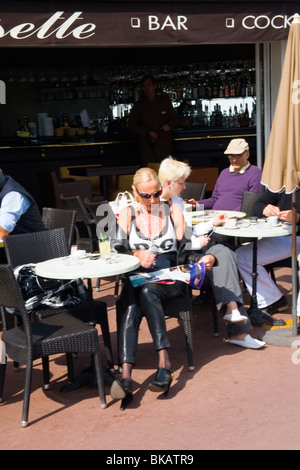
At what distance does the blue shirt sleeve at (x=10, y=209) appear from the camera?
18.0 ft

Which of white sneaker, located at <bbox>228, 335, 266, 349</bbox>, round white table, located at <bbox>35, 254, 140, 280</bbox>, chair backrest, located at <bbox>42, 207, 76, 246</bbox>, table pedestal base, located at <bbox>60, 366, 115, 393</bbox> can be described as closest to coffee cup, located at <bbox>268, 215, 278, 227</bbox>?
white sneaker, located at <bbox>228, 335, 266, 349</bbox>

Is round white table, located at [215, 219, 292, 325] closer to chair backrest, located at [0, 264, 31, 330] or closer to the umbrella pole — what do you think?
the umbrella pole

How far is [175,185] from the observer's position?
19.1 feet

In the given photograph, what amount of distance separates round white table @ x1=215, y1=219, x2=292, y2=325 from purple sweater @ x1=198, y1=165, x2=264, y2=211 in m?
0.94

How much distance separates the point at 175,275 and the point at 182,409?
0.96m

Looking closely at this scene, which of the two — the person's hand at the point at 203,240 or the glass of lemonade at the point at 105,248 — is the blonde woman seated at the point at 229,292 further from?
the glass of lemonade at the point at 105,248

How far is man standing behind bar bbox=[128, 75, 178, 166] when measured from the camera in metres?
12.1

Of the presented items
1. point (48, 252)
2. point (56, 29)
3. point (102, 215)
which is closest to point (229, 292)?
point (48, 252)

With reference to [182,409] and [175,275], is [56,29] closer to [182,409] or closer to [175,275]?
[175,275]

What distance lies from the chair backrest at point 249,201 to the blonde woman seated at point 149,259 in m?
1.54

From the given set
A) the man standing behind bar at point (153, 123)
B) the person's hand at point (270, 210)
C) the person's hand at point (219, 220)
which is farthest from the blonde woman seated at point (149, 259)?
the man standing behind bar at point (153, 123)

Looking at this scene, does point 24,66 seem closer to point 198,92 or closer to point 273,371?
point 198,92

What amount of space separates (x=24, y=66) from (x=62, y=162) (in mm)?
2757
